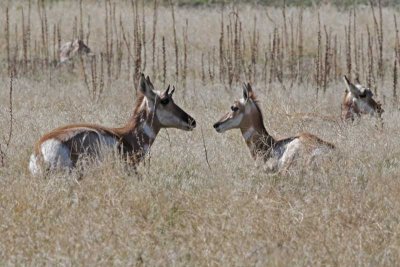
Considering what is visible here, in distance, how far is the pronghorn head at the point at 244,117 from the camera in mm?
9617

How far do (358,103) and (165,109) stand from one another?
369 cm

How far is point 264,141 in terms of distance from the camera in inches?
367

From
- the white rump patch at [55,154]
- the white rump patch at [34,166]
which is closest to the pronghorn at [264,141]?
the white rump patch at [55,154]

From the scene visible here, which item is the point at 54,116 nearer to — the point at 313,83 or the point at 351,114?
the point at 351,114

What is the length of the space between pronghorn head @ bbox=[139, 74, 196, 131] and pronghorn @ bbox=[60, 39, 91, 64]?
995cm

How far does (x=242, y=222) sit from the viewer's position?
20.1 ft

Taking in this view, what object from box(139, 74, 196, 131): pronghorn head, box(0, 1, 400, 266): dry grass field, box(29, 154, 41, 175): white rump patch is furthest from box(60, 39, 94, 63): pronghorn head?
box(29, 154, 41, 175): white rump patch

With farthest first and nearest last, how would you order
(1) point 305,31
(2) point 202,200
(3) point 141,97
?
(1) point 305,31, (3) point 141,97, (2) point 202,200

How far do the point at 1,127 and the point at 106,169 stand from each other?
3204 mm

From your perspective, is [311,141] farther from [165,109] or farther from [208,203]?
[208,203]

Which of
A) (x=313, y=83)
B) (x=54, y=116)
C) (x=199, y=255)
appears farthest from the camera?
(x=313, y=83)

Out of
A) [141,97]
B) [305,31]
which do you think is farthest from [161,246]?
[305,31]

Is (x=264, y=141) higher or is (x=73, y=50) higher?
(x=264, y=141)

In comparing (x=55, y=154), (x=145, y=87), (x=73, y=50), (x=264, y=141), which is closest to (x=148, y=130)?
(x=145, y=87)
